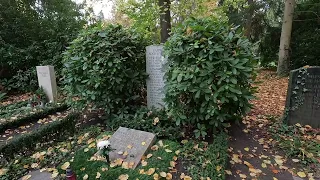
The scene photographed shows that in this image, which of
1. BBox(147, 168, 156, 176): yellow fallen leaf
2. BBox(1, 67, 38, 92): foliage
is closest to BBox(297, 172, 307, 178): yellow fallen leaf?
BBox(147, 168, 156, 176): yellow fallen leaf

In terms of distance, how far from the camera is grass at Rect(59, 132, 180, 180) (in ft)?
8.89

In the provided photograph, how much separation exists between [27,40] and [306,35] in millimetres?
13077

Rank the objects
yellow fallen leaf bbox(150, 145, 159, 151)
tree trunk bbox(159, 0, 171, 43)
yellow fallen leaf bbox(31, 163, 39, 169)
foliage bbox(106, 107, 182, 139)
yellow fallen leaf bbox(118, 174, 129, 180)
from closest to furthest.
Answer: yellow fallen leaf bbox(118, 174, 129, 180), yellow fallen leaf bbox(31, 163, 39, 169), yellow fallen leaf bbox(150, 145, 159, 151), foliage bbox(106, 107, 182, 139), tree trunk bbox(159, 0, 171, 43)

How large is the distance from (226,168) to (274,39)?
1043 cm

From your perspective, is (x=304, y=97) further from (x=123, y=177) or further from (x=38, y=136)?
(x=38, y=136)

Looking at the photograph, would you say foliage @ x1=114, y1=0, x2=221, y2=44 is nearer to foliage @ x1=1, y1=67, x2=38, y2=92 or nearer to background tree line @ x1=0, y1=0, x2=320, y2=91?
background tree line @ x1=0, y1=0, x2=320, y2=91

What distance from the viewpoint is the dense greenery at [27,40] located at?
9.23 meters

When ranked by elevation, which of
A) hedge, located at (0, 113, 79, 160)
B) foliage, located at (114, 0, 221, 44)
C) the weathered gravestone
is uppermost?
foliage, located at (114, 0, 221, 44)

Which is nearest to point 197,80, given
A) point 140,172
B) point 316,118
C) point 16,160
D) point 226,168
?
point 226,168

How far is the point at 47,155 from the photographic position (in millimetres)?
3342

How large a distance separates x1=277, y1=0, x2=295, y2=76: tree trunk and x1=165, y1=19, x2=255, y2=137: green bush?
722 cm

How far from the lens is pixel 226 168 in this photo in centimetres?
297

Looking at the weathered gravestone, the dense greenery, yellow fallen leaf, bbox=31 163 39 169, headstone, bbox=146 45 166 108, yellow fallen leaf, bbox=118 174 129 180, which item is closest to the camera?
yellow fallen leaf, bbox=118 174 129 180

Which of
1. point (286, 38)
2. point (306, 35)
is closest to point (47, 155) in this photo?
point (286, 38)
